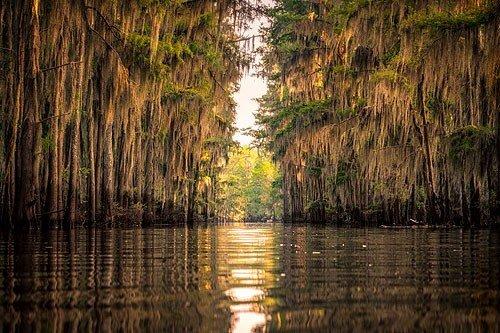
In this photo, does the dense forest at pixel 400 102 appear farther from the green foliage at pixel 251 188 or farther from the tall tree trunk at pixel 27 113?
the green foliage at pixel 251 188

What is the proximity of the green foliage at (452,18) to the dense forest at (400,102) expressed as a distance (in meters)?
0.03

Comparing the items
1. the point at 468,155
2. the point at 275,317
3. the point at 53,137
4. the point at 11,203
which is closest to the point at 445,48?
the point at 468,155

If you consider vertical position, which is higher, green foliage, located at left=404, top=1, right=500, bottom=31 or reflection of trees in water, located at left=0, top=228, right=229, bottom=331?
green foliage, located at left=404, top=1, right=500, bottom=31

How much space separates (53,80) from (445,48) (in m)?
8.68

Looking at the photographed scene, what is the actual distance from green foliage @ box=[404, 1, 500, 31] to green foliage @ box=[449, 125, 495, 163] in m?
2.96

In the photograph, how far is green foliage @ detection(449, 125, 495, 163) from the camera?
45.1ft

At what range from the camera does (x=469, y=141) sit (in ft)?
45.0

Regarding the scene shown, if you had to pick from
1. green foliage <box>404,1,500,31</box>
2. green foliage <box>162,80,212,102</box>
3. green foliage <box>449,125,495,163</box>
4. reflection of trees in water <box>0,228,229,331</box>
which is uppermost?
green foliage <box>404,1,500,31</box>

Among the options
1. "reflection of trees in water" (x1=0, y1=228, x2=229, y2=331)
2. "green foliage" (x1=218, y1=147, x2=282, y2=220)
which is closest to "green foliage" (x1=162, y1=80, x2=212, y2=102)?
"reflection of trees in water" (x1=0, y1=228, x2=229, y2=331)

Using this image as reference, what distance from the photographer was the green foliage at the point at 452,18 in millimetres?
11172

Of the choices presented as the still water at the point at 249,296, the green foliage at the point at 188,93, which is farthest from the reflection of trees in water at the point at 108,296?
the green foliage at the point at 188,93

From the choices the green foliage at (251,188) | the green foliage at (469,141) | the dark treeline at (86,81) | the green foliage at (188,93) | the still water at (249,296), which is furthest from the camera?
the green foliage at (251,188)

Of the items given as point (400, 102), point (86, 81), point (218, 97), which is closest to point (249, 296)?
point (86, 81)

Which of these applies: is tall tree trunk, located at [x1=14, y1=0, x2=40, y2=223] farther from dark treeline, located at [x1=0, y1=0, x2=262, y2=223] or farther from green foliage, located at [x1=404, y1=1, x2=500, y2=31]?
green foliage, located at [x1=404, y1=1, x2=500, y2=31]
